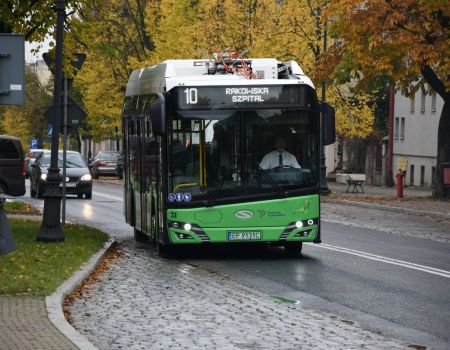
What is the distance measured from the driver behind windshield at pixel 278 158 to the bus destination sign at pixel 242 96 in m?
0.64

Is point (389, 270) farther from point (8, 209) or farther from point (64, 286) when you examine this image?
point (8, 209)

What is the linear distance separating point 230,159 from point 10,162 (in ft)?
73.9

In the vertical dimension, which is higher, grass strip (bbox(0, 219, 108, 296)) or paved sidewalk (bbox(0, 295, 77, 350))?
paved sidewalk (bbox(0, 295, 77, 350))

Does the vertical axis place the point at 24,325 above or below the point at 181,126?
below

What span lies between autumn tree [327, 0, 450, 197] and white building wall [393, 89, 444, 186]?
70.9 ft

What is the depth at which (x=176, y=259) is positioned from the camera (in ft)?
66.0

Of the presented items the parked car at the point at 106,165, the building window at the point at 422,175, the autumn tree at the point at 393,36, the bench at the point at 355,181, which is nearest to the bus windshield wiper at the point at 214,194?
the autumn tree at the point at 393,36

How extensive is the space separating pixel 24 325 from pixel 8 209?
23.0 m

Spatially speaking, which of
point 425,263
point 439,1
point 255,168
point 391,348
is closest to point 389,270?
point 425,263

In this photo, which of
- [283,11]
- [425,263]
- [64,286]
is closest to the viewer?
[64,286]

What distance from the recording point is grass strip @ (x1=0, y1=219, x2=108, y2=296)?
14262 millimetres

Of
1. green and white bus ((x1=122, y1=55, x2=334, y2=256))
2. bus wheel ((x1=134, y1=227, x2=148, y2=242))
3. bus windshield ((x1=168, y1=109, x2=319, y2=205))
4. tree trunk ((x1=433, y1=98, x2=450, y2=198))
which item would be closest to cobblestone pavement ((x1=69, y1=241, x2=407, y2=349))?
green and white bus ((x1=122, y1=55, x2=334, y2=256))

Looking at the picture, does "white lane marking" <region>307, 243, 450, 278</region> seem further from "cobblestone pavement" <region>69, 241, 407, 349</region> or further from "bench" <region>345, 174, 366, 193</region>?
"bench" <region>345, 174, 366, 193</region>

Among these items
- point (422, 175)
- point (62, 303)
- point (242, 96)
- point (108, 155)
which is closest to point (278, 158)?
point (242, 96)
